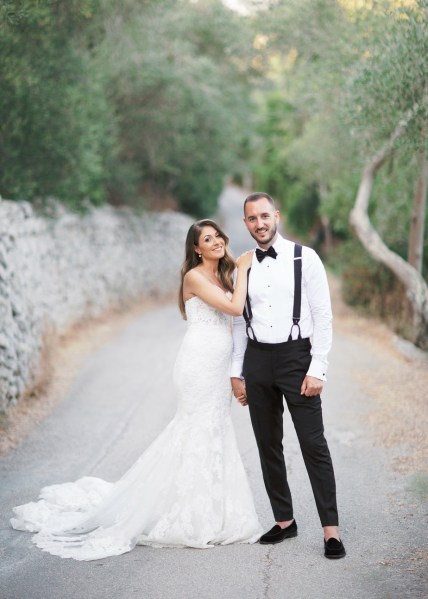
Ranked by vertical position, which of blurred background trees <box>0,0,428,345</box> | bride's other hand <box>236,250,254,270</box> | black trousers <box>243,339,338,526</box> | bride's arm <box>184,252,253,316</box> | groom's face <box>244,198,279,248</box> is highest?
blurred background trees <box>0,0,428,345</box>

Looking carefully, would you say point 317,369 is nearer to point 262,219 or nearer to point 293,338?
point 293,338

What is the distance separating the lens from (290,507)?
4852 millimetres

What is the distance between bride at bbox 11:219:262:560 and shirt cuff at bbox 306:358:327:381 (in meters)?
0.60

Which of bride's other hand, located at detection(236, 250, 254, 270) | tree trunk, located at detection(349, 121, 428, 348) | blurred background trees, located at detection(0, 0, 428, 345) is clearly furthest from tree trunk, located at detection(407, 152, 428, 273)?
bride's other hand, located at detection(236, 250, 254, 270)

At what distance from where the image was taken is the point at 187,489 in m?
4.81

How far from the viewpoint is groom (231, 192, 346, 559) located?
14.7ft

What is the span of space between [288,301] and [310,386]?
0.55m

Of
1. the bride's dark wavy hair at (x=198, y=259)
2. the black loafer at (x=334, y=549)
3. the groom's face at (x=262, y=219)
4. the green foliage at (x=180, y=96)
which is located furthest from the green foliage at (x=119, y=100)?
the black loafer at (x=334, y=549)

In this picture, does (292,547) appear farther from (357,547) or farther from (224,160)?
(224,160)

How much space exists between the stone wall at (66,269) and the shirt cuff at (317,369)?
15.1ft

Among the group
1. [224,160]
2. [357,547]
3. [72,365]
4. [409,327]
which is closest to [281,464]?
[357,547]

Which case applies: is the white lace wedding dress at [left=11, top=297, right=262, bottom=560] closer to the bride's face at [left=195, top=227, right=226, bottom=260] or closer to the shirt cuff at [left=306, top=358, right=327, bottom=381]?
the bride's face at [left=195, top=227, right=226, bottom=260]

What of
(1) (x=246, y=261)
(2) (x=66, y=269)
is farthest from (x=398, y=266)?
(1) (x=246, y=261)

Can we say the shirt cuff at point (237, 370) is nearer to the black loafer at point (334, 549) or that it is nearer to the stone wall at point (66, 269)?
the black loafer at point (334, 549)
